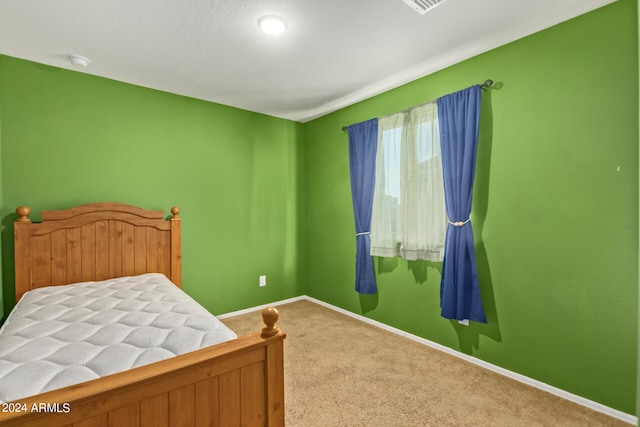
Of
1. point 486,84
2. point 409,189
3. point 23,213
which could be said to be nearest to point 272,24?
point 486,84

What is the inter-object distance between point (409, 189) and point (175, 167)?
2304mm

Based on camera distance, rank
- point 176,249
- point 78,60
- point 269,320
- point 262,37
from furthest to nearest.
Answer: point 176,249, point 78,60, point 262,37, point 269,320

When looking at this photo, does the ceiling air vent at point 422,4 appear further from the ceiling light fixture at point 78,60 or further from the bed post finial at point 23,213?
the bed post finial at point 23,213

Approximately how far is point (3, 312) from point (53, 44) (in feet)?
6.65

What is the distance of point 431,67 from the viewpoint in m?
2.55

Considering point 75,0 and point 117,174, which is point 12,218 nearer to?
point 117,174

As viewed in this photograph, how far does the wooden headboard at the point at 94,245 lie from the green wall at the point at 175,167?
0.53ft

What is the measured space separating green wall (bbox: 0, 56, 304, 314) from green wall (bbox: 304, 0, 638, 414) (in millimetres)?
1946

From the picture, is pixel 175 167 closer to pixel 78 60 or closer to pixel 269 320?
pixel 78 60

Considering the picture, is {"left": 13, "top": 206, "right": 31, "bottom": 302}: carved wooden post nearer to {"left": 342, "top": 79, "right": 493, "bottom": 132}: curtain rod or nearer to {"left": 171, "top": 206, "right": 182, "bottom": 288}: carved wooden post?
{"left": 171, "top": 206, "right": 182, "bottom": 288}: carved wooden post

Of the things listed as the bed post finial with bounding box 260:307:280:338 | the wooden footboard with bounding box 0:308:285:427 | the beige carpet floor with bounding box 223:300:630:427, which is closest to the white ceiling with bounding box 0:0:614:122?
the bed post finial with bounding box 260:307:280:338

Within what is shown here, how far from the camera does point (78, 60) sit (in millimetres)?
2354

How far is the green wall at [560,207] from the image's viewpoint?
173cm

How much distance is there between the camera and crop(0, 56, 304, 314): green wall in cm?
241
